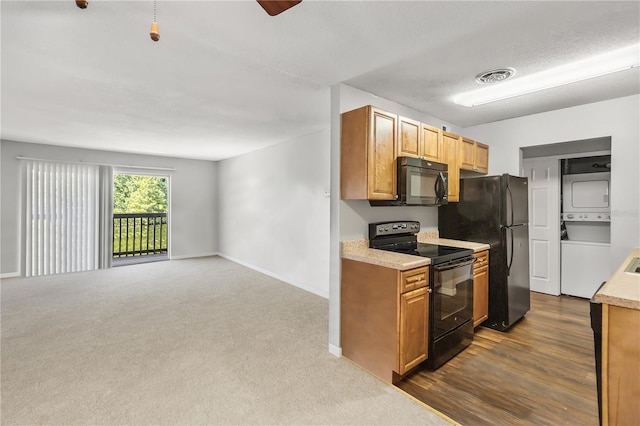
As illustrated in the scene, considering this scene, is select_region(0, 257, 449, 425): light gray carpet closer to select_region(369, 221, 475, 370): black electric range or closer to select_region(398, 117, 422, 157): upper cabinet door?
select_region(369, 221, 475, 370): black electric range

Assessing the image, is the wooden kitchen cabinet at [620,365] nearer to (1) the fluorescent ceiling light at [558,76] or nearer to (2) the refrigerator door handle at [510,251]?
(2) the refrigerator door handle at [510,251]

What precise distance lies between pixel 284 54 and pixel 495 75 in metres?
1.83

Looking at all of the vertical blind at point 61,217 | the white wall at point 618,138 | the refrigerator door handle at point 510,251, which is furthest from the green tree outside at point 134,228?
the white wall at point 618,138

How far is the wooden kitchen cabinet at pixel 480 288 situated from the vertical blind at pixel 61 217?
6.69m

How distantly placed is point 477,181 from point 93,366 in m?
4.07

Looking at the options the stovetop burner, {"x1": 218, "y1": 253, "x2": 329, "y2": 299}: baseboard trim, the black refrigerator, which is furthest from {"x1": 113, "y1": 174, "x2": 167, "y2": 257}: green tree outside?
the black refrigerator

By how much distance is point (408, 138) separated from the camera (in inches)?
110

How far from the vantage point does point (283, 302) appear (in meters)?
4.11

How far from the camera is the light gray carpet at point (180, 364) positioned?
192cm

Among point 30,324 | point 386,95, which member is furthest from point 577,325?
point 30,324

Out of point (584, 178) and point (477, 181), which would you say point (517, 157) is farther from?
point (584, 178)

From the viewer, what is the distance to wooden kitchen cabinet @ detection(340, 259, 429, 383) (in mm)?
2180

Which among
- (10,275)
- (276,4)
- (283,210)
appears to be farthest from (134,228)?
(276,4)

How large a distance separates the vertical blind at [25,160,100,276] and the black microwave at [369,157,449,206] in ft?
19.3
